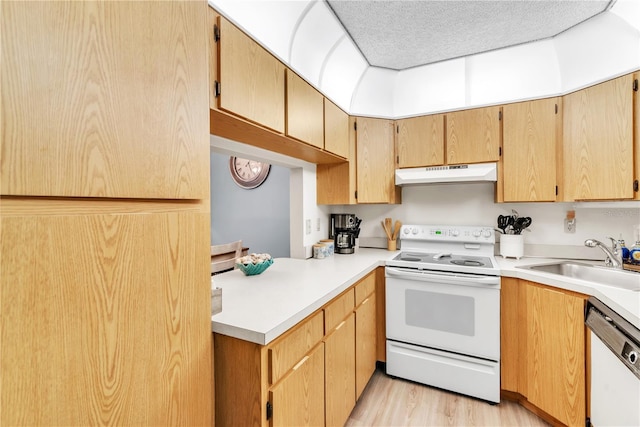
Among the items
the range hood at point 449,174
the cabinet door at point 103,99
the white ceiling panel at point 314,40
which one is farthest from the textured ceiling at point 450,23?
the cabinet door at point 103,99

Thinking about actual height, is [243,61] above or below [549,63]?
below

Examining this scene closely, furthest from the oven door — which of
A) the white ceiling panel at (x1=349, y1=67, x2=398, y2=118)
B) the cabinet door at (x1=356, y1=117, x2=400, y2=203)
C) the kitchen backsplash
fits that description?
the white ceiling panel at (x1=349, y1=67, x2=398, y2=118)

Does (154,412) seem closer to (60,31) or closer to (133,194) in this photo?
(133,194)

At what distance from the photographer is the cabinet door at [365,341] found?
1790mm

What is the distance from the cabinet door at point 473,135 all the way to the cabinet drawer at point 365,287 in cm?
114

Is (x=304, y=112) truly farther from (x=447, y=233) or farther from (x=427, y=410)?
(x=427, y=410)

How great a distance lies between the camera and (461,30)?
191cm

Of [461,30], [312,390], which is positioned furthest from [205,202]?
[461,30]

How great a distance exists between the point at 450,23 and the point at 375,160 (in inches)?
41.7

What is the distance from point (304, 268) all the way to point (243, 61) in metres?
1.28

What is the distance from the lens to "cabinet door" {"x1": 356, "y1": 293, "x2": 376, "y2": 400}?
5.87 feet

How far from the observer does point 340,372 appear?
153 centimetres

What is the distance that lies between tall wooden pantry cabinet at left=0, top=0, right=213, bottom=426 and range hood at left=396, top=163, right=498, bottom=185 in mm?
1865

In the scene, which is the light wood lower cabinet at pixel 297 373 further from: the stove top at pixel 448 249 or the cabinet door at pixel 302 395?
the stove top at pixel 448 249
